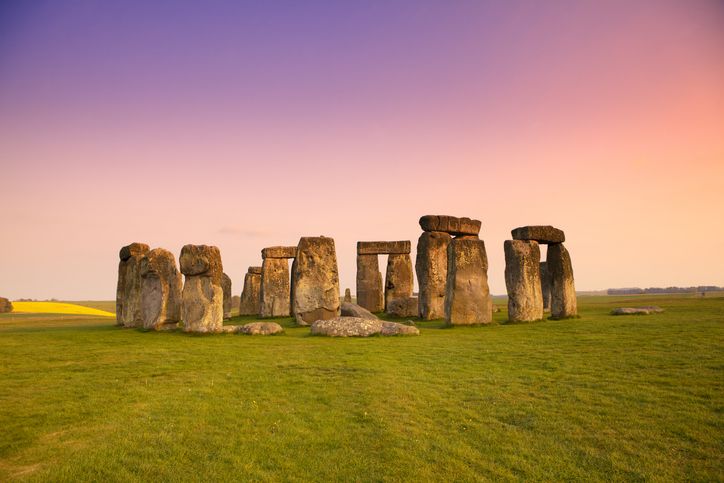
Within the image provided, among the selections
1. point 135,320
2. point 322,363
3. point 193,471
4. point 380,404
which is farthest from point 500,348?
point 135,320

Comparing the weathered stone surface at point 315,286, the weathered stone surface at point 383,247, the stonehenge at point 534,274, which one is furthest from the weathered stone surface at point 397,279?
the stonehenge at point 534,274

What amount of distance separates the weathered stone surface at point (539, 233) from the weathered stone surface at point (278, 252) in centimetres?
1262

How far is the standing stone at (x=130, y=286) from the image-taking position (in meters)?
20.3

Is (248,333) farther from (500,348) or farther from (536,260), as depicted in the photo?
(536,260)

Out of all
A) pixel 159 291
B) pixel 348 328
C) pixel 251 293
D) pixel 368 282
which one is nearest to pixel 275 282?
pixel 251 293

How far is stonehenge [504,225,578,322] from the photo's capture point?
19062 mm

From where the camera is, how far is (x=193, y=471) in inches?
216

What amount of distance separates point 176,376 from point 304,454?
502 centimetres

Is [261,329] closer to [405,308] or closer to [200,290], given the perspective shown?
[200,290]

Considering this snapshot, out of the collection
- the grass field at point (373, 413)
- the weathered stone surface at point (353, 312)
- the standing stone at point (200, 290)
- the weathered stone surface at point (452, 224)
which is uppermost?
the weathered stone surface at point (452, 224)

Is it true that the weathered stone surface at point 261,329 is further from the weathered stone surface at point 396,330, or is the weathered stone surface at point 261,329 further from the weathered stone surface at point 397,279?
the weathered stone surface at point 397,279

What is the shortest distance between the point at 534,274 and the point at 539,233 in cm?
174

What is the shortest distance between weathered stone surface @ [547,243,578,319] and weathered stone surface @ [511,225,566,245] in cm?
62

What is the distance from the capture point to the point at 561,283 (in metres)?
20.1
